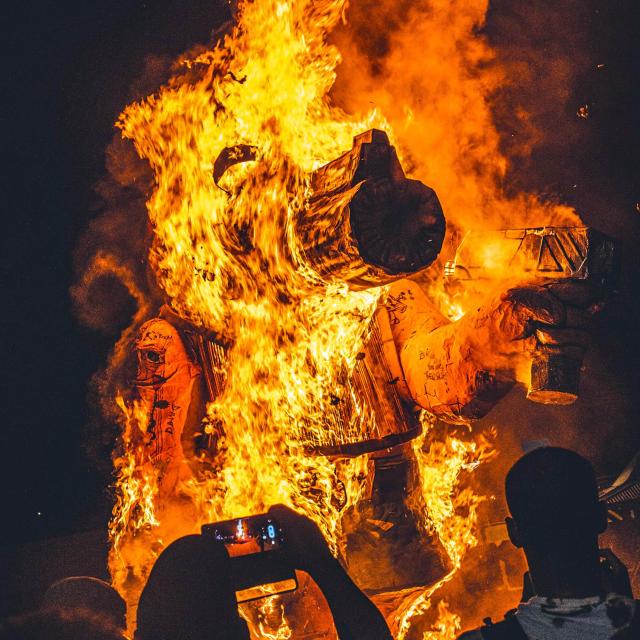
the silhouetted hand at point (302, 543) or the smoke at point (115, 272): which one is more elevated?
the smoke at point (115, 272)

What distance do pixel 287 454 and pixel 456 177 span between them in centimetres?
315

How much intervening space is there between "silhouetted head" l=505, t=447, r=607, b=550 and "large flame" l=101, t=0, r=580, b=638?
1816mm

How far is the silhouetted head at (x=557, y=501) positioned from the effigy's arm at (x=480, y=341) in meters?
0.61

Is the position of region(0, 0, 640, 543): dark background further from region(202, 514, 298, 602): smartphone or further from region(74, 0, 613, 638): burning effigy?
region(202, 514, 298, 602): smartphone

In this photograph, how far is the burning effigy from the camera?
4.12 m

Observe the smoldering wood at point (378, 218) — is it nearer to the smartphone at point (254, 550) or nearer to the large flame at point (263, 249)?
the large flame at point (263, 249)

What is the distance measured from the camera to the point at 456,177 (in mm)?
5672

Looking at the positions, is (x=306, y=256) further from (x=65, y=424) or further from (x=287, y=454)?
(x=65, y=424)

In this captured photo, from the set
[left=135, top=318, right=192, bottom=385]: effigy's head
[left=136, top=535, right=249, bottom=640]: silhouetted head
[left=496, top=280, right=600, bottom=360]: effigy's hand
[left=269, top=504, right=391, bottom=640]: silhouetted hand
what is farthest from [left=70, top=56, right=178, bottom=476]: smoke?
[left=496, top=280, right=600, bottom=360]: effigy's hand

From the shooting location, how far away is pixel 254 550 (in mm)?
3141

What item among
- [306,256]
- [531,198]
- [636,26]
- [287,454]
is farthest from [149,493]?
[636,26]

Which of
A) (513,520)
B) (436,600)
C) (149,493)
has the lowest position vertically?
(436,600)

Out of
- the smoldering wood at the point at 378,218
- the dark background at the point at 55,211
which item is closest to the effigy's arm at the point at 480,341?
the smoldering wood at the point at 378,218

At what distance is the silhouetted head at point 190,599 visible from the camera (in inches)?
90.9
